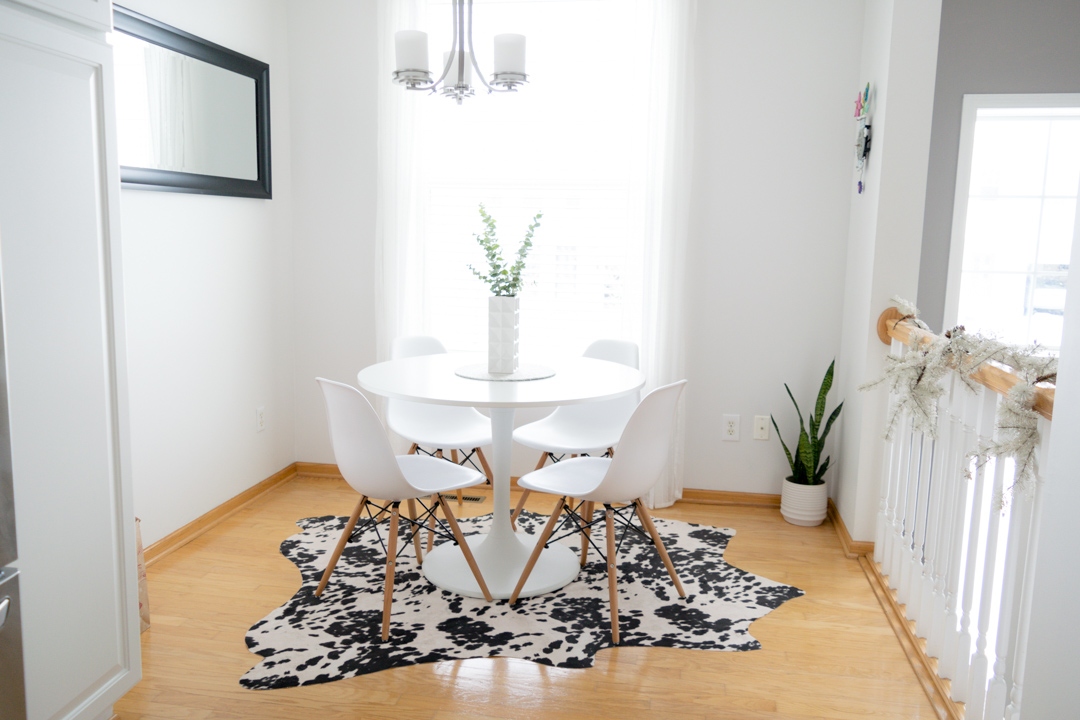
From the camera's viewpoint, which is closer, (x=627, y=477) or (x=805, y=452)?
(x=627, y=477)

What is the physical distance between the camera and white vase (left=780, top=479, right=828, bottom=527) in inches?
136

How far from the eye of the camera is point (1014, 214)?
12.2 feet

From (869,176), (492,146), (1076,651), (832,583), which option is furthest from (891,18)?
(1076,651)

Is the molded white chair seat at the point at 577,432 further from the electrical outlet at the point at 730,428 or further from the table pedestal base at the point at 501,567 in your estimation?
the electrical outlet at the point at 730,428

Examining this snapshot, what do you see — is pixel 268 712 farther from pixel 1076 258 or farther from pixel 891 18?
pixel 891 18

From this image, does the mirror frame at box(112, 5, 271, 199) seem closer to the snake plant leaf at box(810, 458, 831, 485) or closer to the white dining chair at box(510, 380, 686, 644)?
the white dining chair at box(510, 380, 686, 644)

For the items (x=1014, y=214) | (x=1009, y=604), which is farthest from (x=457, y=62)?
(x=1014, y=214)

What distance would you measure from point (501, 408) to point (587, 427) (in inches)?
22.5

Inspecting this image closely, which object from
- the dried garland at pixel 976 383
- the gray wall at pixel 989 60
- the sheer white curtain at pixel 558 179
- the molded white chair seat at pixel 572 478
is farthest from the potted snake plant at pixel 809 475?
the molded white chair seat at pixel 572 478

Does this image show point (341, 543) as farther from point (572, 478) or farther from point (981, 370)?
point (981, 370)

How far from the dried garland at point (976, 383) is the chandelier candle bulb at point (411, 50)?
1.75m

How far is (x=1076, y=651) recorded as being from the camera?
4.04ft

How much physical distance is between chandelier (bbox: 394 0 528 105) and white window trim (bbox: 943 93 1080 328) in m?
2.37

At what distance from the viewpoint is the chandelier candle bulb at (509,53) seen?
7.95ft
